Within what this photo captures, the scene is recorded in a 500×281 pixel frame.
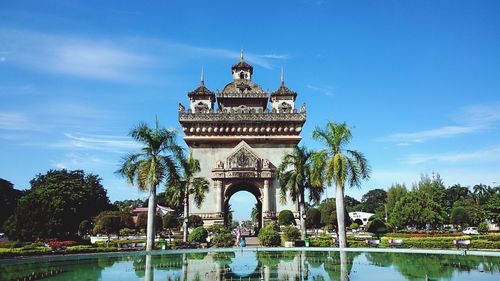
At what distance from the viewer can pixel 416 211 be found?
2116 inches

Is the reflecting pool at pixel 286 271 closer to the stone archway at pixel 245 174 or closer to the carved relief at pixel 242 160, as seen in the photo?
the stone archway at pixel 245 174

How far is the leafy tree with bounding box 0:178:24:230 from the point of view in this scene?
63.0 metres

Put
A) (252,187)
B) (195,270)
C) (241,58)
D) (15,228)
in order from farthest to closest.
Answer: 1. (241,58)
2. (252,187)
3. (15,228)
4. (195,270)

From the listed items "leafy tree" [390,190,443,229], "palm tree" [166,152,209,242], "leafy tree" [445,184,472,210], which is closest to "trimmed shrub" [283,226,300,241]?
"palm tree" [166,152,209,242]

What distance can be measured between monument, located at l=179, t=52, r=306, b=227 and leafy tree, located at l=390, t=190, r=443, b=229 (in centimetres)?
1561

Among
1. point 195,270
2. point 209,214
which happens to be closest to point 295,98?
point 209,214

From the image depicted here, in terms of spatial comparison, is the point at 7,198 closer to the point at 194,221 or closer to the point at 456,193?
the point at 194,221

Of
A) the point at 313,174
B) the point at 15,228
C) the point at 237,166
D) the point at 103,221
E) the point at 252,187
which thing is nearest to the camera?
the point at 313,174

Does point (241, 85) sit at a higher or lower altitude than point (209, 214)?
higher

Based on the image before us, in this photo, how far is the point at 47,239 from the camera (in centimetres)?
3931

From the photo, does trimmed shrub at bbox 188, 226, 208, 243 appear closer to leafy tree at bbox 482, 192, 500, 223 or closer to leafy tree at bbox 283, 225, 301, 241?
leafy tree at bbox 283, 225, 301, 241

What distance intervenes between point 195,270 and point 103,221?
102 feet

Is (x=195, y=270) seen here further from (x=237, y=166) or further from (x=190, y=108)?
(x=190, y=108)

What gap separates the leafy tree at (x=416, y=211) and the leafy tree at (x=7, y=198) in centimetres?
5466
